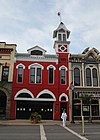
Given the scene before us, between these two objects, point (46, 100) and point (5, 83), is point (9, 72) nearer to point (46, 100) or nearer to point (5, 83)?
point (5, 83)

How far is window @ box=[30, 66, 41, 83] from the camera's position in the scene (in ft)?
93.5

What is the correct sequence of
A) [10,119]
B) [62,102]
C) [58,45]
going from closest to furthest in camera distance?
[10,119]
[62,102]
[58,45]

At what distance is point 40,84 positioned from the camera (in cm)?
2828

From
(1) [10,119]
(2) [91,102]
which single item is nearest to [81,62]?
(2) [91,102]

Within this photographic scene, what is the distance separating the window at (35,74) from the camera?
2851cm

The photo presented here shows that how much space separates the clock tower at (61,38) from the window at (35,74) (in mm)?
4152

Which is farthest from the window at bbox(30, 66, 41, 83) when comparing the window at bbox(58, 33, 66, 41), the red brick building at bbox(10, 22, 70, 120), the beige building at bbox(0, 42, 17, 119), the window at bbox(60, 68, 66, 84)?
the window at bbox(58, 33, 66, 41)

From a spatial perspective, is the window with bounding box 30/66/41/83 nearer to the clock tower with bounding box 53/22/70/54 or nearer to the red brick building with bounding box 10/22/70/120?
the red brick building with bounding box 10/22/70/120

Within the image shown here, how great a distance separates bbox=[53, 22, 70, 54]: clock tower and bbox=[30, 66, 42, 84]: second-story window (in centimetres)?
406

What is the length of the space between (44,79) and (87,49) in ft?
27.1

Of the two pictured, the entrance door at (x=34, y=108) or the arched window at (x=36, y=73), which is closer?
the entrance door at (x=34, y=108)

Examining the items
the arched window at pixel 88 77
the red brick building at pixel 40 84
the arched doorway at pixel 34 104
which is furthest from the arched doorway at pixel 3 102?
the arched window at pixel 88 77

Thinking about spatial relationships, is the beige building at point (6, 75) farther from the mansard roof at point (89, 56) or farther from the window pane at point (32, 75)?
the mansard roof at point (89, 56)

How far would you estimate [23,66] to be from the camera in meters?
28.6
